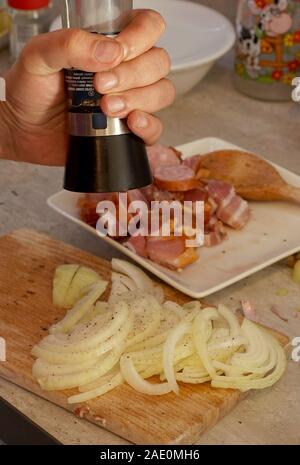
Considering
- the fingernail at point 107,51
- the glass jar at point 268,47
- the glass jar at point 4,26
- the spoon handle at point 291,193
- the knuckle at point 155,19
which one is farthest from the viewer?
the glass jar at point 4,26

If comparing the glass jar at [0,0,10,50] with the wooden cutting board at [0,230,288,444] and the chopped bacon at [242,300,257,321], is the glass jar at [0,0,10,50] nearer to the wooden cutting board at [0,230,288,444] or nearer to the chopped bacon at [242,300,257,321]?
the wooden cutting board at [0,230,288,444]

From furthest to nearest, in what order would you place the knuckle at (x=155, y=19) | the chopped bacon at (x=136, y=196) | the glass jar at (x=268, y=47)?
the glass jar at (x=268, y=47), the chopped bacon at (x=136, y=196), the knuckle at (x=155, y=19)

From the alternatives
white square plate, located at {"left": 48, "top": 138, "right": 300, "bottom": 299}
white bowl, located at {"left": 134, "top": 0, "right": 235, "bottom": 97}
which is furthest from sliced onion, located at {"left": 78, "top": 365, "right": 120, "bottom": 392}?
white bowl, located at {"left": 134, "top": 0, "right": 235, "bottom": 97}

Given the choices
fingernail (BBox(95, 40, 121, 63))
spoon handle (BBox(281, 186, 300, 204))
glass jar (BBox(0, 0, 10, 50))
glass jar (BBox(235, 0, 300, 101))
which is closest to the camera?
fingernail (BBox(95, 40, 121, 63))

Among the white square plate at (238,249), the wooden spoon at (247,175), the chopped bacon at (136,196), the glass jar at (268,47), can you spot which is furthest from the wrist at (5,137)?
the glass jar at (268,47)

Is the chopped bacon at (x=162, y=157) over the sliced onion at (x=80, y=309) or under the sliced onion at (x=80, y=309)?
over

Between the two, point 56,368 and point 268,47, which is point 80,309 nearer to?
point 56,368

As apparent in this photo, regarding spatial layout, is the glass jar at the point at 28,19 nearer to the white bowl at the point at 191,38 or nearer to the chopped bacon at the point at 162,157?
the white bowl at the point at 191,38

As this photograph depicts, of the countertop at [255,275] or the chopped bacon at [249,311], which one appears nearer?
the countertop at [255,275]
